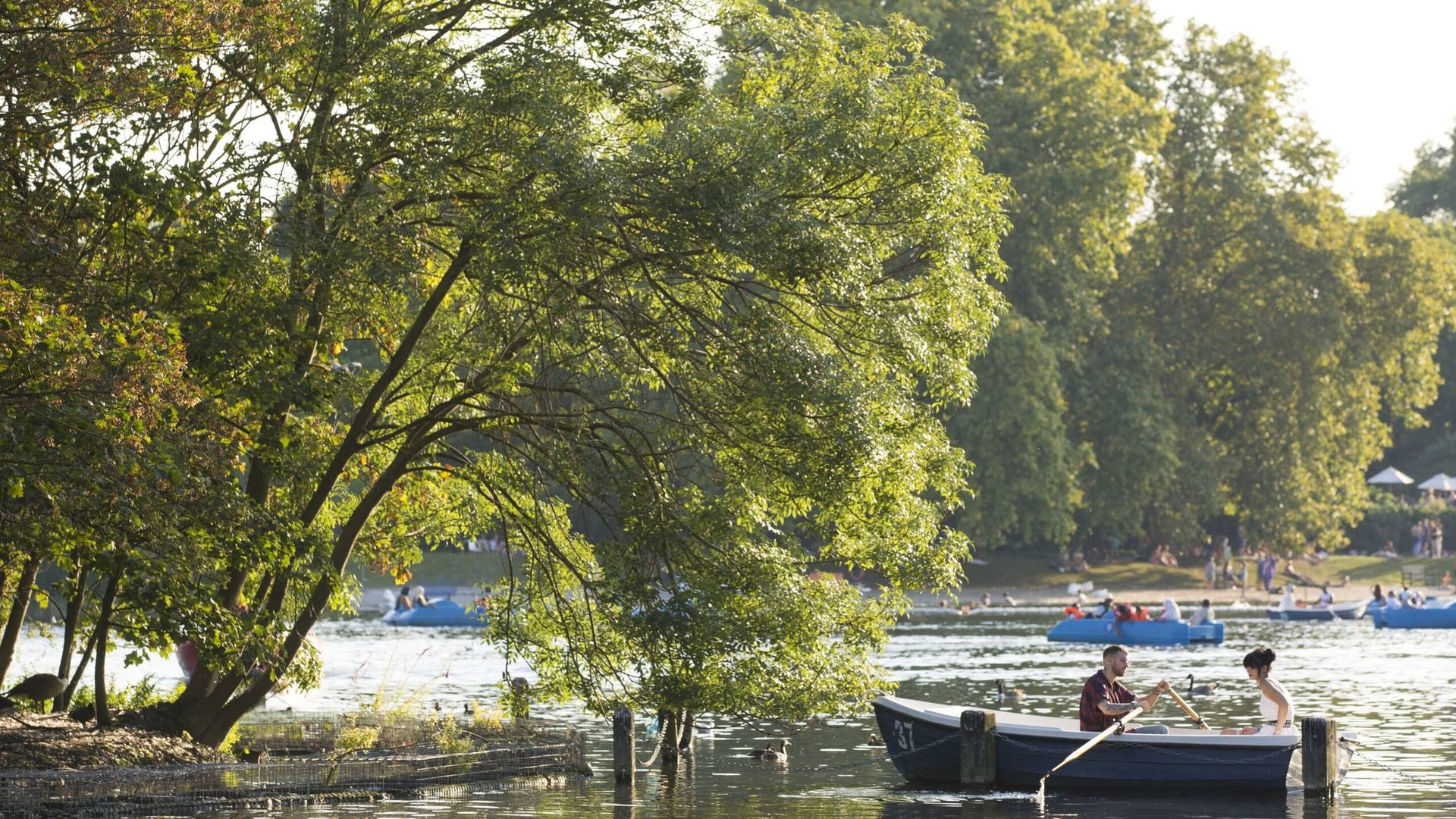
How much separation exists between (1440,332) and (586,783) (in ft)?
253

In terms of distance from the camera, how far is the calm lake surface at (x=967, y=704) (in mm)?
19953

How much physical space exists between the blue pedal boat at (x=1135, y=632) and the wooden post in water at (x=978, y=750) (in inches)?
1133

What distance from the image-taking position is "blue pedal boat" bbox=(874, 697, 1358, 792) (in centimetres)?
2072

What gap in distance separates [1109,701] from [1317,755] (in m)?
2.37

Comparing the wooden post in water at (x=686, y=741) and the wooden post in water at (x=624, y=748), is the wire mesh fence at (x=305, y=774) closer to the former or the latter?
the wooden post in water at (x=624, y=748)

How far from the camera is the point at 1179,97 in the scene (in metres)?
74.3

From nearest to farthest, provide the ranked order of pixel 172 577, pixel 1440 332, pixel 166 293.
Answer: pixel 172 577 < pixel 166 293 < pixel 1440 332

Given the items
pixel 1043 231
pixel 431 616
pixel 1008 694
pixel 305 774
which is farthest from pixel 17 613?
pixel 1043 231

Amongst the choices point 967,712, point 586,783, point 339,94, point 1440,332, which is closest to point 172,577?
point 339,94

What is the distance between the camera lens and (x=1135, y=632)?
49.6 meters

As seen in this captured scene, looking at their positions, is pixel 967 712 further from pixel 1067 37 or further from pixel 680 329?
pixel 1067 37

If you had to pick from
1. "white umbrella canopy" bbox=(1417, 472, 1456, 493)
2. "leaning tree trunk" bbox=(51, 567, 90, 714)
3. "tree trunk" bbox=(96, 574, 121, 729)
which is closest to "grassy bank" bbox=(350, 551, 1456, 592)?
"white umbrella canopy" bbox=(1417, 472, 1456, 493)

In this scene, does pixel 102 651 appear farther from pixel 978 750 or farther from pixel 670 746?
pixel 978 750

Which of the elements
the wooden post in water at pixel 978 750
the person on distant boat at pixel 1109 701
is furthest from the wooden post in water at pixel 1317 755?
the wooden post in water at pixel 978 750
